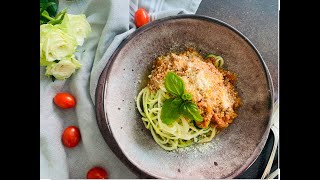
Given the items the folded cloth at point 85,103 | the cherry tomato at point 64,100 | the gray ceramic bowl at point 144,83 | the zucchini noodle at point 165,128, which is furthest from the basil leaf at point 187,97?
the cherry tomato at point 64,100

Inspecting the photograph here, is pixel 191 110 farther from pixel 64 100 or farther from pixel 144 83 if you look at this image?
pixel 64 100

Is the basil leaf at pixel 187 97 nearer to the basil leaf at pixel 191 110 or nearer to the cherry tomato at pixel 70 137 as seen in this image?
the basil leaf at pixel 191 110

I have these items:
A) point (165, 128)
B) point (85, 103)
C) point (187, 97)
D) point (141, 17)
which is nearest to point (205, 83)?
point (187, 97)

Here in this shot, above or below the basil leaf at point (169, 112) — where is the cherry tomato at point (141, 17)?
above

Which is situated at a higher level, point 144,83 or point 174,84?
point 174,84

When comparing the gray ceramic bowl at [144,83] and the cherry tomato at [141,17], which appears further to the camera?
the cherry tomato at [141,17]

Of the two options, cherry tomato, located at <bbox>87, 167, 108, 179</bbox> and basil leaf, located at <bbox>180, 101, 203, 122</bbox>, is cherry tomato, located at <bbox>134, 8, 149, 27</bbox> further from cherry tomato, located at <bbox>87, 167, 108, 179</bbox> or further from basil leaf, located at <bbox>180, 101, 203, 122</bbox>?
cherry tomato, located at <bbox>87, 167, 108, 179</bbox>

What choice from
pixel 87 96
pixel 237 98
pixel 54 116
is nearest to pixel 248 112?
pixel 237 98
